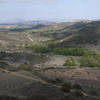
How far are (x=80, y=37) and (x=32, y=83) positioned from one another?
12293cm

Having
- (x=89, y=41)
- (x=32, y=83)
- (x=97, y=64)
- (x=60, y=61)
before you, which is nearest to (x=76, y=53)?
(x=60, y=61)

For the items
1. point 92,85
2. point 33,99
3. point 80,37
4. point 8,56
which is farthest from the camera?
point 80,37

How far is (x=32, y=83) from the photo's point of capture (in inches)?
977

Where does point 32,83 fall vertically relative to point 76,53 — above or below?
above

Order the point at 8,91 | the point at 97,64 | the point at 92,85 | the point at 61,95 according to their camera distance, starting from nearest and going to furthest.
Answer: the point at 61,95, the point at 8,91, the point at 92,85, the point at 97,64

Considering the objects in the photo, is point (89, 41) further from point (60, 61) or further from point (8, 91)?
point (8, 91)

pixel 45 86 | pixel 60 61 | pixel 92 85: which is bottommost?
pixel 60 61

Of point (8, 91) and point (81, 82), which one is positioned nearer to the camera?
point (8, 91)

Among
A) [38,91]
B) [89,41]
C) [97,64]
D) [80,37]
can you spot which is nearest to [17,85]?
[38,91]

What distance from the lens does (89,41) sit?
5108 inches

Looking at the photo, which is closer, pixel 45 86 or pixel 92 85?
pixel 45 86

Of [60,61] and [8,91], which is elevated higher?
[8,91]

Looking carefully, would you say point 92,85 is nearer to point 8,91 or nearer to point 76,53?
point 8,91

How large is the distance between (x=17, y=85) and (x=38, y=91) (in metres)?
3.98
